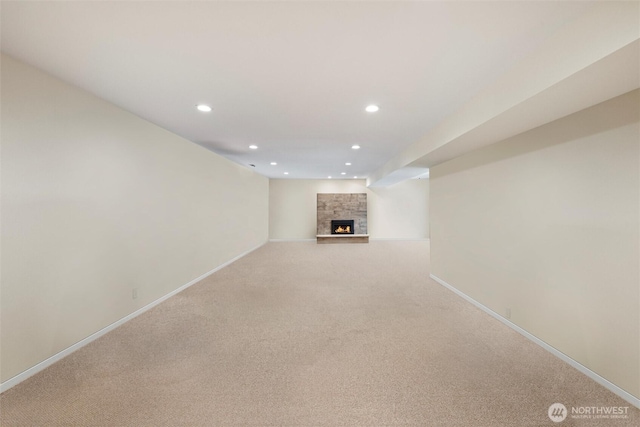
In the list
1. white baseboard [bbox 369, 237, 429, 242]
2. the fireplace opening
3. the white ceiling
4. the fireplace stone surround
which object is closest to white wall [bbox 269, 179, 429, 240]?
white baseboard [bbox 369, 237, 429, 242]

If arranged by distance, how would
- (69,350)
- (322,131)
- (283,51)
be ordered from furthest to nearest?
1. (322,131)
2. (69,350)
3. (283,51)

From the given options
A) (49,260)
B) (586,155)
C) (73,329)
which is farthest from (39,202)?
(586,155)

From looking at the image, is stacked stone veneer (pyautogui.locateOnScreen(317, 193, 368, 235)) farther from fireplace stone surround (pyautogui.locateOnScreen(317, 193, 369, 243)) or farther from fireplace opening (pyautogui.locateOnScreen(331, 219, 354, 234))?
fireplace opening (pyautogui.locateOnScreen(331, 219, 354, 234))

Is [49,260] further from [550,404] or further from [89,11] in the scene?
[550,404]

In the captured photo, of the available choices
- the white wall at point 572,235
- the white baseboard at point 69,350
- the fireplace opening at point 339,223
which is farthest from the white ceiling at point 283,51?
the fireplace opening at point 339,223

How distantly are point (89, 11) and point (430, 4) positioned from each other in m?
1.92

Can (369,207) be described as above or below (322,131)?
below

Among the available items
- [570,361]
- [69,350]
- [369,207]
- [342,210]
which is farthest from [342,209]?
[69,350]

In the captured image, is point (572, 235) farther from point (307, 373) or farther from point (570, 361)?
point (307, 373)

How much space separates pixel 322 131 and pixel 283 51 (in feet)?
6.22

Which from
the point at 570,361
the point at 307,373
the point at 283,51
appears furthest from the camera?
the point at 570,361

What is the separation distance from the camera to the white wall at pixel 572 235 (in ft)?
5.68

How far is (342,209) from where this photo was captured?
9.69m

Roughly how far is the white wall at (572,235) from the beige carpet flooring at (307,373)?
30cm
